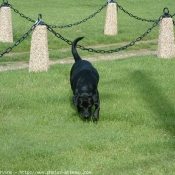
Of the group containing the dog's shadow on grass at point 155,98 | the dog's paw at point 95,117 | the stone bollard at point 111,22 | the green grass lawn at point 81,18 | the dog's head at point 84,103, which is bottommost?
the green grass lawn at point 81,18

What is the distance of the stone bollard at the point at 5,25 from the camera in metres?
15.7

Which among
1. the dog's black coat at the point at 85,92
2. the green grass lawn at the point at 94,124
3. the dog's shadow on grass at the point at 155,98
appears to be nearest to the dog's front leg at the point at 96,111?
the dog's black coat at the point at 85,92

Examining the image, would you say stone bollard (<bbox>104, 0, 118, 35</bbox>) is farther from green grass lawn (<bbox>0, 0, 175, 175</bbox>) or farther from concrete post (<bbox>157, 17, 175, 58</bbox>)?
concrete post (<bbox>157, 17, 175, 58</bbox>)

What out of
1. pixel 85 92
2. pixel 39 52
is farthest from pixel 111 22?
pixel 85 92

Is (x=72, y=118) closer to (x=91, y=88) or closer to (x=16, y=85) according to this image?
(x=91, y=88)

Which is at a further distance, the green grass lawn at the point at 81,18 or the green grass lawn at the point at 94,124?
the green grass lawn at the point at 81,18

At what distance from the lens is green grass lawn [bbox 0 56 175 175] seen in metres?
6.63

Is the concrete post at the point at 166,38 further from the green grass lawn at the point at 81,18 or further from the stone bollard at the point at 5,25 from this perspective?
the stone bollard at the point at 5,25

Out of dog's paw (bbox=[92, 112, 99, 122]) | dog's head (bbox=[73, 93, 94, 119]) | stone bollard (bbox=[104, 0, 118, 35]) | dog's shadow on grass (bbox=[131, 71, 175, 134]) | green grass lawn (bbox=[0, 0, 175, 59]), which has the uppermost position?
dog's head (bbox=[73, 93, 94, 119])

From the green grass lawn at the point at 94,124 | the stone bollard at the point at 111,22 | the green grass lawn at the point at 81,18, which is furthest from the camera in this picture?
the stone bollard at the point at 111,22

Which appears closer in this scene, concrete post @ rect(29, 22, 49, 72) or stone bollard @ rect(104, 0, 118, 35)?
concrete post @ rect(29, 22, 49, 72)

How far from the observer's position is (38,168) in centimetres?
644

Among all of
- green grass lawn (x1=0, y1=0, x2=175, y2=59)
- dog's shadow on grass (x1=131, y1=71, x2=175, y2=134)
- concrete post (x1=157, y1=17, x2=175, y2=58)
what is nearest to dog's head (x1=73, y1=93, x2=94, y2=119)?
dog's shadow on grass (x1=131, y1=71, x2=175, y2=134)

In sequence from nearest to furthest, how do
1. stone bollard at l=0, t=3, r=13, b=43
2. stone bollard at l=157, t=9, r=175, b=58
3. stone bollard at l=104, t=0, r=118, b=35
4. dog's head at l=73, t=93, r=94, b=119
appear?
1. dog's head at l=73, t=93, r=94, b=119
2. stone bollard at l=157, t=9, r=175, b=58
3. stone bollard at l=0, t=3, r=13, b=43
4. stone bollard at l=104, t=0, r=118, b=35
